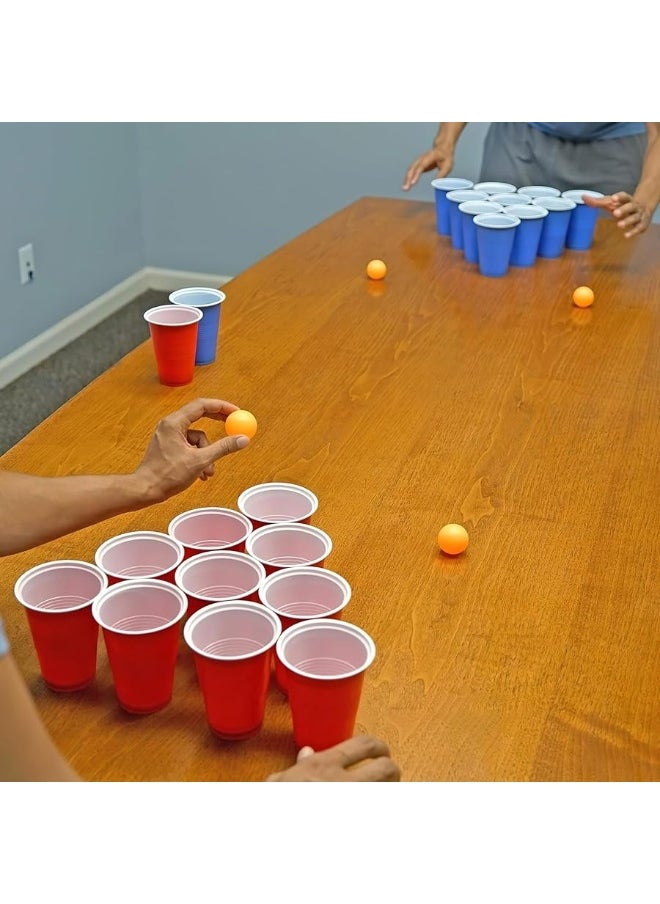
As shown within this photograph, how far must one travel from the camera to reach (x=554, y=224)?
237 centimetres

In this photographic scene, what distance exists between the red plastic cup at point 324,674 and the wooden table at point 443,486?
5 centimetres

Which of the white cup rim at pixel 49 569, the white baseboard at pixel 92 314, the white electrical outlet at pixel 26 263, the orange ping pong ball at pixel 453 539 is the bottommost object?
the white baseboard at pixel 92 314

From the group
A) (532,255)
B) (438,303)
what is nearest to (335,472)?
(438,303)

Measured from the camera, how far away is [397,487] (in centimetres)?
148

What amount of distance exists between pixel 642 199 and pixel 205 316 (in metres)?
1.29

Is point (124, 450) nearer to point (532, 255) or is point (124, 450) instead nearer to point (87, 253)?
point (532, 255)

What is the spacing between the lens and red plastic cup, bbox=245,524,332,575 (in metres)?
1.21

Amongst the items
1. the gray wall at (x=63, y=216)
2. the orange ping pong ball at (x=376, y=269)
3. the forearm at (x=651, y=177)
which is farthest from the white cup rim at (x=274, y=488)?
the gray wall at (x=63, y=216)

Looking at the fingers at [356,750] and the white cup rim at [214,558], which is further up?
the white cup rim at [214,558]

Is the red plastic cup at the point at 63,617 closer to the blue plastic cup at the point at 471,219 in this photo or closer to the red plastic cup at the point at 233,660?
the red plastic cup at the point at 233,660

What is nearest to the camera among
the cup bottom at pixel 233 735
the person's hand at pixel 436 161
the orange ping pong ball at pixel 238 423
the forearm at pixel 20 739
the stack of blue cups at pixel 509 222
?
the forearm at pixel 20 739

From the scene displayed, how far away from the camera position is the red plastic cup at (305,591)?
1104mm

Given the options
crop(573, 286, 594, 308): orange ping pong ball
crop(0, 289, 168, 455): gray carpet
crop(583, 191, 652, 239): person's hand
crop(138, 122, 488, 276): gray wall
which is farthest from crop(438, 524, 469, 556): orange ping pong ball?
crop(138, 122, 488, 276): gray wall
